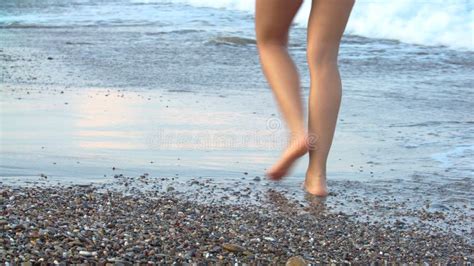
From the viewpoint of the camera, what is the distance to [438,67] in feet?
26.7

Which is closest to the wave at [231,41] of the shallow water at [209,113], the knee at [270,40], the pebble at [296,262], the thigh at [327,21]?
the shallow water at [209,113]

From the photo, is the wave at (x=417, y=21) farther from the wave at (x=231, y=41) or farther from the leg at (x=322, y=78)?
the leg at (x=322, y=78)

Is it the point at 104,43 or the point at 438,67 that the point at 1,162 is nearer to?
the point at 438,67

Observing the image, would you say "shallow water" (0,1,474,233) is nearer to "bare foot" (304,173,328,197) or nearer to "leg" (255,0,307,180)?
"bare foot" (304,173,328,197)

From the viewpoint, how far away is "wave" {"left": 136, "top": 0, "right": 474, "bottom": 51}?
10.4 metres

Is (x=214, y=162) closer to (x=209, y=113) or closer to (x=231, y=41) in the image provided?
(x=209, y=113)

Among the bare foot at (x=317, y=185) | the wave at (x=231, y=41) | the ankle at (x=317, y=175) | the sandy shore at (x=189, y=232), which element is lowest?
the sandy shore at (x=189, y=232)

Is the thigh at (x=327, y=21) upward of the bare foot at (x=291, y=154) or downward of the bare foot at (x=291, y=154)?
upward

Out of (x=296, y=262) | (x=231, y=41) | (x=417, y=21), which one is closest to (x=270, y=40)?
(x=296, y=262)

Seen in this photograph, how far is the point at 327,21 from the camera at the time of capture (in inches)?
144

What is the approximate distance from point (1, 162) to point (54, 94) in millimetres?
1887

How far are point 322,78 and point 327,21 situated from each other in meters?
0.24

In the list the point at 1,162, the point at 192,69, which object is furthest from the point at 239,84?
the point at 1,162

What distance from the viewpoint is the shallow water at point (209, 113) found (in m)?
4.33
